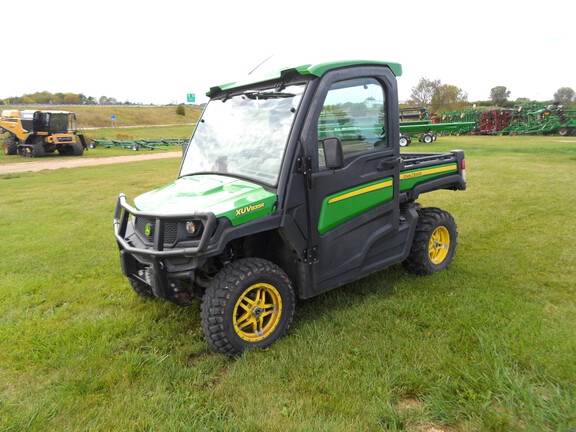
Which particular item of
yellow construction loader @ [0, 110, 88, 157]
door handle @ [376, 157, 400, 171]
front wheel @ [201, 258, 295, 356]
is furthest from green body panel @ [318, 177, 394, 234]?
yellow construction loader @ [0, 110, 88, 157]

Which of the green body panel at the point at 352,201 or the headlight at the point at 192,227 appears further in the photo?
the green body panel at the point at 352,201

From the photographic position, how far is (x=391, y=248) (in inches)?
161

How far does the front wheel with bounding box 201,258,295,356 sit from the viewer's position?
2.97 m

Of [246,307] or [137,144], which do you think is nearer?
[246,307]

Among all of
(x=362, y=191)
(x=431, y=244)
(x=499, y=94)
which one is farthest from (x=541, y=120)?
(x=499, y=94)

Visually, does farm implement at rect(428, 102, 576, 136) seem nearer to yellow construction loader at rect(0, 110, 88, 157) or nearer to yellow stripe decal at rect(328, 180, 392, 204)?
yellow construction loader at rect(0, 110, 88, 157)

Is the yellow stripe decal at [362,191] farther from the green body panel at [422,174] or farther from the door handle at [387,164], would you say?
the green body panel at [422,174]

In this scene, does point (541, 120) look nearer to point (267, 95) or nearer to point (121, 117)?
point (267, 95)

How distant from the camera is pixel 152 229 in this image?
3172 mm

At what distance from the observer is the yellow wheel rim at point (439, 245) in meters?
4.70

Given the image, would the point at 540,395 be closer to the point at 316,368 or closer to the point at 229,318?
the point at 316,368

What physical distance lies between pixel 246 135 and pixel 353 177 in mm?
979

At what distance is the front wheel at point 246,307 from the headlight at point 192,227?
0.37 m

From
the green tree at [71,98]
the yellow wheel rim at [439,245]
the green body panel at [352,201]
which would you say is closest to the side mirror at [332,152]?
the green body panel at [352,201]
